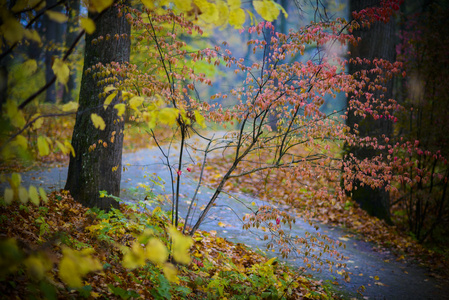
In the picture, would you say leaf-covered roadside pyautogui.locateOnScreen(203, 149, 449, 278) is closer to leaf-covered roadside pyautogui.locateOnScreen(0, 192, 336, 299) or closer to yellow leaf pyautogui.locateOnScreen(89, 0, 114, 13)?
leaf-covered roadside pyautogui.locateOnScreen(0, 192, 336, 299)

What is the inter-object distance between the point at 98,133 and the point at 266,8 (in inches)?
146

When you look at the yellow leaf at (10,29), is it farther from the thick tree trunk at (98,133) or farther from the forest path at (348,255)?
the thick tree trunk at (98,133)

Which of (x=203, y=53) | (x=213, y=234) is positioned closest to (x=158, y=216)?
(x=213, y=234)

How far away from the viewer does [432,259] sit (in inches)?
234

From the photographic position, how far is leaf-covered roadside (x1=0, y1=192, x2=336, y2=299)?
2469mm

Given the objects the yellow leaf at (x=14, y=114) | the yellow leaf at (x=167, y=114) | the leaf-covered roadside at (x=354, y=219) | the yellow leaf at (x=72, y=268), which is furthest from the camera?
the leaf-covered roadside at (x=354, y=219)

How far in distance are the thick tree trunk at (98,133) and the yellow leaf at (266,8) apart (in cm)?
336

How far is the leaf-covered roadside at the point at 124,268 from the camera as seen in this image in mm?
2469

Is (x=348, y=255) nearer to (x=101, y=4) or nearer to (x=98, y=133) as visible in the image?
(x=98, y=133)

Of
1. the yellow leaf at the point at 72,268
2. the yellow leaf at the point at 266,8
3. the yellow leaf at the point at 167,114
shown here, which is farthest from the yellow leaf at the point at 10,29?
the yellow leaf at the point at 266,8

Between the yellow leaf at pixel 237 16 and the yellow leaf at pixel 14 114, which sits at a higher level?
the yellow leaf at pixel 237 16

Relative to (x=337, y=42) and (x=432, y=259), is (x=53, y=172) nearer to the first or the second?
(x=337, y=42)

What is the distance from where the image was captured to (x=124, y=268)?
3.30 meters

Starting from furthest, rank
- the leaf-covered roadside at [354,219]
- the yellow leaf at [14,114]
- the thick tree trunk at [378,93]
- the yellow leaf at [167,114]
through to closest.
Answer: the thick tree trunk at [378,93]
the leaf-covered roadside at [354,219]
the yellow leaf at [167,114]
the yellow leaf at [14,114]
